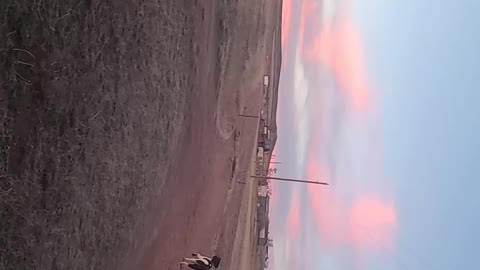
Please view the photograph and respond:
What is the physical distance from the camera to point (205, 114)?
63.4 ft

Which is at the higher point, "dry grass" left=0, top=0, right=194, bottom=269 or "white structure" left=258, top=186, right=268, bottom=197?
"dry grass" left=0, top=0, right=194, bottom=269

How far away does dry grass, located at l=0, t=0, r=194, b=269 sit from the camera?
736cm

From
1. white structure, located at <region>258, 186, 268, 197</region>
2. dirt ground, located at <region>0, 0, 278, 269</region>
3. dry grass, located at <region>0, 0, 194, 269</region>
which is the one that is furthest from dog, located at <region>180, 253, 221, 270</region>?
white structure, located at <region>258, 186, 268, 197</region>

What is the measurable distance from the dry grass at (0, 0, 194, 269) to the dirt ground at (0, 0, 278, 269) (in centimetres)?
2

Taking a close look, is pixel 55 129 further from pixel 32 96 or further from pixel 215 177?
pixel 215 177

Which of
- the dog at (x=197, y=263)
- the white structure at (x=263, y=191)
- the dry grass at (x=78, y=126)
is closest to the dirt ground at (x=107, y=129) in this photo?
the dry grass at (x=78, y=126)

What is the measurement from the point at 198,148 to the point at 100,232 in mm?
8782

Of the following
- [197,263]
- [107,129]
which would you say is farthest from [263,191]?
[107,129]

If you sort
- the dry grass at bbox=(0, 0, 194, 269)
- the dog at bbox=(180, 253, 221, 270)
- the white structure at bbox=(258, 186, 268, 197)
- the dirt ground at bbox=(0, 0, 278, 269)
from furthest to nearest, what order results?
the white structure at bbox=(258, 186, 268, 197), the dog at bbox=(180, 253, 221, 270), the dirt ground at bbox=(0, 0, 278, 269), the dry grass at bbox=(0, 0, 194, 269)

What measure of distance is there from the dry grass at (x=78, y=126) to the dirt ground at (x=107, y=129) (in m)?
0.02

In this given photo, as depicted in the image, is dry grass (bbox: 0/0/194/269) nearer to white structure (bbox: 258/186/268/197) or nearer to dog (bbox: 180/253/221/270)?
dog (bbox: 180/253/221/270)

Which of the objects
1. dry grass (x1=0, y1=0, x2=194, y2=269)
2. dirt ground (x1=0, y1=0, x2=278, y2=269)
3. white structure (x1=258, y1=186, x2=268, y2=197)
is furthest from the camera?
white structure (x1=258, y1=186, x2=268, y2=197)

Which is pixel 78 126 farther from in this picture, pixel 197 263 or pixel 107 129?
pixel 197 263

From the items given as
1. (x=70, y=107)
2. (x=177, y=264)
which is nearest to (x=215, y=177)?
(x=177, y=264)
